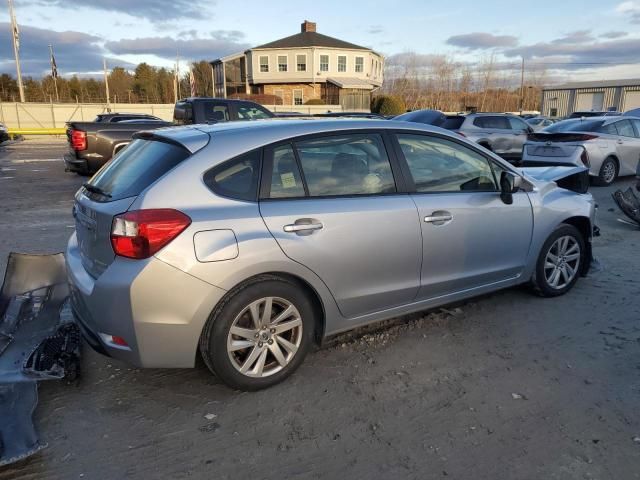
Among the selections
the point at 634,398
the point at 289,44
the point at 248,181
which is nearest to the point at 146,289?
the point at 248,181

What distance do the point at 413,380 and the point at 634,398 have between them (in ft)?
4.42

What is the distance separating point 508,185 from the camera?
4.02 m

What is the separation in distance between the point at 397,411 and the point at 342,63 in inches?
2086

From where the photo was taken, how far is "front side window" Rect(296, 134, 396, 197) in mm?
3328

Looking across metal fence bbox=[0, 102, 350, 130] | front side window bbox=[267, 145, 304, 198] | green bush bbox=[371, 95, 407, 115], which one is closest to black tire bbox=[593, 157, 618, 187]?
front side window bbox=[267, 145, 304, 198]

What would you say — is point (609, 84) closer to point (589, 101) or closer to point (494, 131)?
point (589, 101)

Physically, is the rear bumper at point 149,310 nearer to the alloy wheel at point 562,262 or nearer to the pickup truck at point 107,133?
the alloy wheel at point 562,262

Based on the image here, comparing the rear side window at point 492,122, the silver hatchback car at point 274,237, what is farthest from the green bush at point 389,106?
the silver hatchback car at point 274,237

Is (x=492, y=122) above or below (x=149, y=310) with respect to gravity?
above

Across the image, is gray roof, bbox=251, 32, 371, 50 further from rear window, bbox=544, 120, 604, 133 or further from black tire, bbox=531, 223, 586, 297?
black tire, bbox=531, 223, 586, 297

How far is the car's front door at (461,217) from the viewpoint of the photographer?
3721 mm

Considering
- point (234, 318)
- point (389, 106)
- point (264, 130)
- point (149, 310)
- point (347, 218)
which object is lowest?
point (234, 318)

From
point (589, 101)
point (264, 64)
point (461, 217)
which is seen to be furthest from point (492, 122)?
point (264, 64)

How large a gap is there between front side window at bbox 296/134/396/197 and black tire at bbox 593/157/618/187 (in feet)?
31.7
